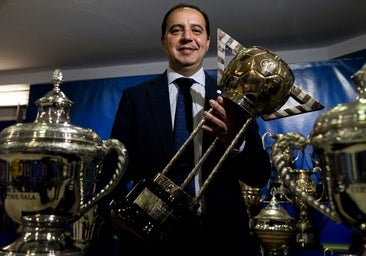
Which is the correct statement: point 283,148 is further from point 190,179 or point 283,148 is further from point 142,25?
point 142,25

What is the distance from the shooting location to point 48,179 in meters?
0.65

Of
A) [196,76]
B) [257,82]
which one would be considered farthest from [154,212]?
[196,76]

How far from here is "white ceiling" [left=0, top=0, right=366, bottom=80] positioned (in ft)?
7.06

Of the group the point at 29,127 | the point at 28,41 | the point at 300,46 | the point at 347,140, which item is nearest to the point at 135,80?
the point at 28,41

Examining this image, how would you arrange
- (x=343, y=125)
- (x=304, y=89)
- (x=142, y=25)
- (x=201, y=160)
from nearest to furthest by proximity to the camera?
(x=343, y=125)
(x=201, y=160)
(x=304, y=89)
(x=142, y=25)

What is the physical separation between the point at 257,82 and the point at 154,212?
0.30 metres

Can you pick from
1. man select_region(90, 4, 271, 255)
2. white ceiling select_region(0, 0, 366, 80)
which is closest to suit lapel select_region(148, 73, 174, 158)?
man select_region(90, 4, 271, 255)

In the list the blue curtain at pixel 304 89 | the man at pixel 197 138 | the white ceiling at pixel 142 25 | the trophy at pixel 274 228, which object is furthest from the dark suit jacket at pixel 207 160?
the white ceiling at pixel 142 25

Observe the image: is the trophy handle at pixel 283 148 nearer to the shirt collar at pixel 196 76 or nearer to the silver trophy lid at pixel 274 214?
the shirt collar at pixel 196 76

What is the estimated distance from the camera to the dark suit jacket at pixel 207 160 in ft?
2.93

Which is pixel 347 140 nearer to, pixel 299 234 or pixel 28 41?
pixel 299 234

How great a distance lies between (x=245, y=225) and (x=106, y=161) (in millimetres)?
355

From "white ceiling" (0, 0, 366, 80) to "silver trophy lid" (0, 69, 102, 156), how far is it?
1.53 m

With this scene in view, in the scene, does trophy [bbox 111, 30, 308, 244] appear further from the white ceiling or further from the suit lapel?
the white ceiling
